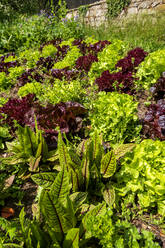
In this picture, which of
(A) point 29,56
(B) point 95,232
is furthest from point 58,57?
(B) point 95,232

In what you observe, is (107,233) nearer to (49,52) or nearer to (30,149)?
(30,149)

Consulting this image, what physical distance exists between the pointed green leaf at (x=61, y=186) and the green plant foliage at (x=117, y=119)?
1.28 m

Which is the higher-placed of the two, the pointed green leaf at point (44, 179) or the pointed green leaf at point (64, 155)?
the pointed green leaf at point (64, 155)

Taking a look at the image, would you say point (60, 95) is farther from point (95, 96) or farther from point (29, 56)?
point (29, 56)

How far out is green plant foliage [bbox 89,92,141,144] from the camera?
8.29 ft

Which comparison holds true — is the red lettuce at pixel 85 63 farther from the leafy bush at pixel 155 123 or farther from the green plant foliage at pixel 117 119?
the leafy bush at pixel 155 123

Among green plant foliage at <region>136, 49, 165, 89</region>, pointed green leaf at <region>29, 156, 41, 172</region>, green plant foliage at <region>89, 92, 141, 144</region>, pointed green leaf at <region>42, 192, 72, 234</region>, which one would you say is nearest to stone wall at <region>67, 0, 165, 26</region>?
green plant foliage at <region>136, 49, 165, 89</region>

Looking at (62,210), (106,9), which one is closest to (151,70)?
(62,210)

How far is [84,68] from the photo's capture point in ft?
15.5

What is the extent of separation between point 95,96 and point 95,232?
268 cm

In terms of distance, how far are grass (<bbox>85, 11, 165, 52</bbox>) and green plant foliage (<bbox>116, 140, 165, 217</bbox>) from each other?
416cm

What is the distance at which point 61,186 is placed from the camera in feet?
4.60

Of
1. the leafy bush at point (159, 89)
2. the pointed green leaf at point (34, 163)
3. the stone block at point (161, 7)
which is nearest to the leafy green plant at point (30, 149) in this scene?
the pointed green leaf at point (34, 163)

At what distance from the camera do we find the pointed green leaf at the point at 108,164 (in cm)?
183
